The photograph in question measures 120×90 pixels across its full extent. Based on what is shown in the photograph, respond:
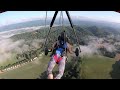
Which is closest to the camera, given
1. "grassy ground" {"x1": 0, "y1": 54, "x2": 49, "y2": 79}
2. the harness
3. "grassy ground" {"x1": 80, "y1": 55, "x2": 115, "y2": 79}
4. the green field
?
the harness

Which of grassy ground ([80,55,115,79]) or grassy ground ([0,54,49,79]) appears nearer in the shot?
grassy ground ([0,54,49,79])

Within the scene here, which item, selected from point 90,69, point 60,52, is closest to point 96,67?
point 90,69

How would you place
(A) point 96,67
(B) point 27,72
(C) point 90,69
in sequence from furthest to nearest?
(A) point 96,67, (C) point 90,69, (B) point 27,72

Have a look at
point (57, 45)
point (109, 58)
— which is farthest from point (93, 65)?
point (57, 45)

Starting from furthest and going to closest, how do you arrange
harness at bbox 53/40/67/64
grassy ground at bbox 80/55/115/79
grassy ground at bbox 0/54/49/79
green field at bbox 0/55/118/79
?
grassy ground at bbox 80/55/115/79
green field at bbox 0/55/118/79
grassy ground at bbox 0/54/49/79
harness at bbox 53/40/67/64

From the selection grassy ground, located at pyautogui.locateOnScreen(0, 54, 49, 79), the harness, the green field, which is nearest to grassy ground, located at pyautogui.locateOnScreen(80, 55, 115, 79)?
the green field

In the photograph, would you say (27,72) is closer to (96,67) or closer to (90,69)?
(90,69)

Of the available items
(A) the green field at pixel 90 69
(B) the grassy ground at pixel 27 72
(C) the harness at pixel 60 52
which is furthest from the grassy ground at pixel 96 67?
(C) the harness at pixel 60 52

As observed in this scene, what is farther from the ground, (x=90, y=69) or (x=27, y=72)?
(x=27, y=72)

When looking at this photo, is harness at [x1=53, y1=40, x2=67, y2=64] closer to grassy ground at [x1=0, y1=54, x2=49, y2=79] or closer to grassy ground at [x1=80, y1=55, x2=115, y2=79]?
grassy ground at [x1=0, y1=54, x2=49, y2=79]

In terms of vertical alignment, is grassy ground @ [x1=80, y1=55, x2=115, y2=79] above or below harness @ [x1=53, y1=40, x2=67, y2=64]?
below
